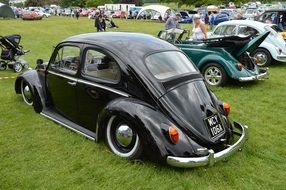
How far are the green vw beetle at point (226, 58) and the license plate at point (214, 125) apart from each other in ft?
14.1

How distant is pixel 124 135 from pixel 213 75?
514cm

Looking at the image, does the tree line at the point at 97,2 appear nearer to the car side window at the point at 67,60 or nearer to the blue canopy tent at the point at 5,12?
the blue canopy tent at the point at 5,12

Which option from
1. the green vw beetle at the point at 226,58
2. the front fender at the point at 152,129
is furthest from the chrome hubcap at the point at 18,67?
the front fender at the point at 152,129

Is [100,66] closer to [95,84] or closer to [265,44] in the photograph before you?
[95,84]

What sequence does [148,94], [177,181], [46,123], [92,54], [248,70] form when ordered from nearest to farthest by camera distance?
[177,181] < [148,94] < [92,54] < [46,123] < [248,70]

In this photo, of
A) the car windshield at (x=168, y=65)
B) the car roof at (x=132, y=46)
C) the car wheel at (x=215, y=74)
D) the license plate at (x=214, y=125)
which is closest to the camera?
the license plate at (x=214, y=125)

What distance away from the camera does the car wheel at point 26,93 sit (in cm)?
706

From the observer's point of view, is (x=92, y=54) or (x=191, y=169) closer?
(x=191, y=169)

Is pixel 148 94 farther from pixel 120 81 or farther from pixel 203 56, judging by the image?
pixel 203 56

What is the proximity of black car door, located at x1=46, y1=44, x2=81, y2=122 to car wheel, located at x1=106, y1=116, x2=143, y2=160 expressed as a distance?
984 mm

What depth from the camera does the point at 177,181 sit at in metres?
4.36

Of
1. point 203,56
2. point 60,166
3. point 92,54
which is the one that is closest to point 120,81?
point 92,54

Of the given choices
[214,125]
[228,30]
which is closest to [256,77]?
[228,30]

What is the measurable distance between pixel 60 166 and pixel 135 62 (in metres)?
1.71
